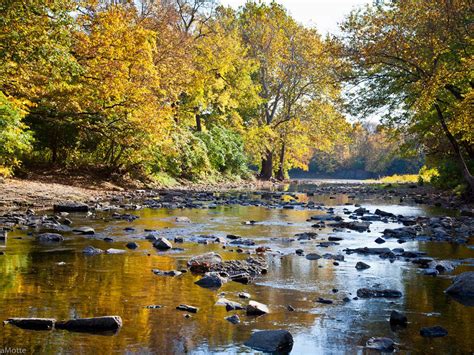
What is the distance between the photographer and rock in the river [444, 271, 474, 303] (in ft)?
22.8

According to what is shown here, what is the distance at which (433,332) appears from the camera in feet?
17.5

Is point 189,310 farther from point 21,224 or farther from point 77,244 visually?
point 21,224

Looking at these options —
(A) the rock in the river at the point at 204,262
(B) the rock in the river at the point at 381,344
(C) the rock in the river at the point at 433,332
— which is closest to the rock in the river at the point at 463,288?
(C) the rock in the river at the point at 433,332

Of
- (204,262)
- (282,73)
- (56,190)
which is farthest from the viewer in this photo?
(282,73)

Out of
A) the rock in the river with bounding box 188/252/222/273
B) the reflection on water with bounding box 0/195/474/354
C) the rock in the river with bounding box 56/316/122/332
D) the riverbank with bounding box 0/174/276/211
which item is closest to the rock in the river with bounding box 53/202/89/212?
the riverbank with bounding box 0/174/276/211

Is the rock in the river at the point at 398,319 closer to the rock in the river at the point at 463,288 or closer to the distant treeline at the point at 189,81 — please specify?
the rock in the river at the point at 463,288

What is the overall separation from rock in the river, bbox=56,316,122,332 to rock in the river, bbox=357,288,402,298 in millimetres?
3301

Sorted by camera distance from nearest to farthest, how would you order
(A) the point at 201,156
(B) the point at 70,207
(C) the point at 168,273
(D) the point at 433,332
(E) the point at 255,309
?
(D) the point at 433,332 < (E) the point at 255,309 < (C) the point at 168,273 < (B) the point at 70,207 < (A) the point at 201,156

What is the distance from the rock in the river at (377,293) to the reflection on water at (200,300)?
132 millimetres

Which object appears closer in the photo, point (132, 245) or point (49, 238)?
point (132, 245)

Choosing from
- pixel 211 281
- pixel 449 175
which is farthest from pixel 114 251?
pixel 449 175

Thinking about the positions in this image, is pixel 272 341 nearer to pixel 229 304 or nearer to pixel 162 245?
pixel 229 304

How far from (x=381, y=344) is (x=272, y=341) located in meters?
1.05

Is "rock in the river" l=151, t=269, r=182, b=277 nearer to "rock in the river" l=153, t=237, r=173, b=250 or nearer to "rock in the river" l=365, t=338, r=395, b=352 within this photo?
"rock in the river" l=153, t=237, r=173, b=250
